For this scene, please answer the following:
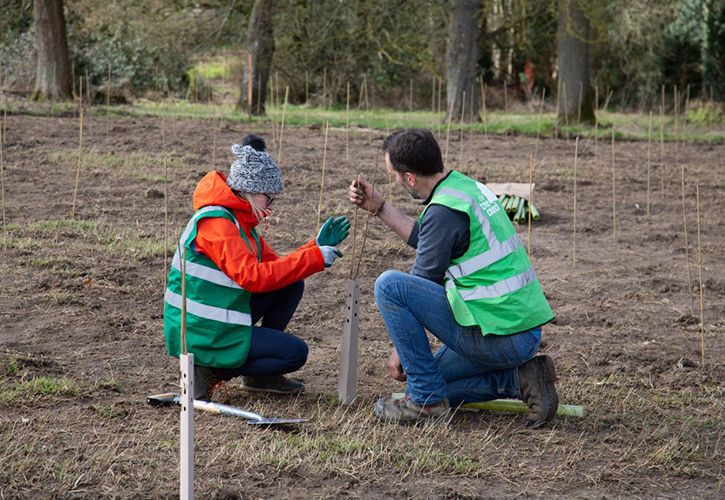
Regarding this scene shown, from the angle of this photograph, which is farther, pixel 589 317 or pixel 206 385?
pixel 589 317

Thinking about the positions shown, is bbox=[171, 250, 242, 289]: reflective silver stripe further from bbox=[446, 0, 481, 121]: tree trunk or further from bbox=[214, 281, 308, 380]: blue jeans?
bbox=[446, 0, 481, 121]: tree trunk

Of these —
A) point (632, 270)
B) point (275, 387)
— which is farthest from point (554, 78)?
point (275, 387)

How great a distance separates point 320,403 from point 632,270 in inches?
142

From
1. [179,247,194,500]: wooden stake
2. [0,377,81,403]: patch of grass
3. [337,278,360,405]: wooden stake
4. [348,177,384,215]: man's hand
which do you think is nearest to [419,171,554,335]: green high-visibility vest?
[348,177,384,215]: man's hand

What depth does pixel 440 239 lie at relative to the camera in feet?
13.5

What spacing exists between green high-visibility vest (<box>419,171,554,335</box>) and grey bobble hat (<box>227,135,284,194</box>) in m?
0.70

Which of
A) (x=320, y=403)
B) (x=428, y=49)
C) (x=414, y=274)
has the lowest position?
(x=320, y=403)

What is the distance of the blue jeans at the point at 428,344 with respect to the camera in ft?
13.9

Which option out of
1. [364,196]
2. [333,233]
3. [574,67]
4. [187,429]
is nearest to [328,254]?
[333,233]

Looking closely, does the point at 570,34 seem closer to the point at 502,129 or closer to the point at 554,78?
the point at 502,129

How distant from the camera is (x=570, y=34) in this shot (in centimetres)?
1670

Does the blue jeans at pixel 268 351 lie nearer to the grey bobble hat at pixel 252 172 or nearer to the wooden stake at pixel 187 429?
the grey bobble hat at pixel 252 172

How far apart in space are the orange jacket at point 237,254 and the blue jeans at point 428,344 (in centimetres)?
33

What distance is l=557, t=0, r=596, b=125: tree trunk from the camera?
16.5 meters
